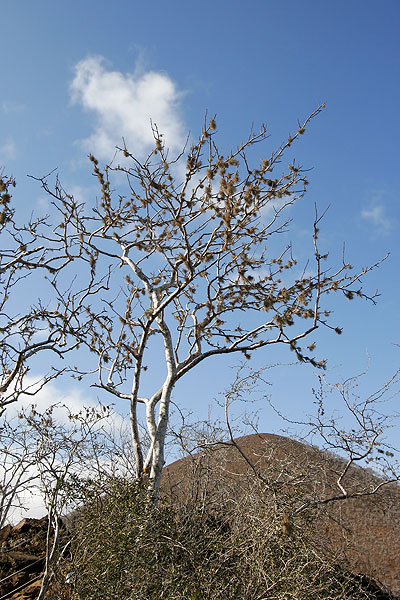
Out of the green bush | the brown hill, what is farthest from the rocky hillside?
the green bush

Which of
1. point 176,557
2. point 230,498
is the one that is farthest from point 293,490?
point 176,557

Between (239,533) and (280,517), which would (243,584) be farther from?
(280,517)

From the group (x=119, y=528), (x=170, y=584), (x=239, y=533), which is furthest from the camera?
(x=239, y=533)

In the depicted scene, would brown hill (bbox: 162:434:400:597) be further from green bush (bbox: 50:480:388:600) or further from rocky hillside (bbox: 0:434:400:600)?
green bush (bbox: 50:480:388:600)

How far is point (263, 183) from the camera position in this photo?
320 inches

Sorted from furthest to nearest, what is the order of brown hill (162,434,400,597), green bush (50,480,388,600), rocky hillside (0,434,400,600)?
brown hill (162,434,400,597) → rocky hillside (0,434,400,600) → green bush (50,480,388,600)

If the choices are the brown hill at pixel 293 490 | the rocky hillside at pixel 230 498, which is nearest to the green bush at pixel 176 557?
the rocky hillside at pixel 230 498

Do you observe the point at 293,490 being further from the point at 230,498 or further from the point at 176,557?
the point at 176,557

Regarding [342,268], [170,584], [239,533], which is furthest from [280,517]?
[342,268]

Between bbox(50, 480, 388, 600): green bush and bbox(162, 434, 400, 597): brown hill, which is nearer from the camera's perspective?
bbox(50, 480, 388, 600): green bush

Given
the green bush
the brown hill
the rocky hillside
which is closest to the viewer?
the green bush

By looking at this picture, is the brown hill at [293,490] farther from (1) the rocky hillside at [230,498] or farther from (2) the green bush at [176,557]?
(2) the green bush at [176,557]

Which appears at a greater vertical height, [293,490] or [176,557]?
[293,490]

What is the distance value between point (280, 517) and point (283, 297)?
11.4ft
